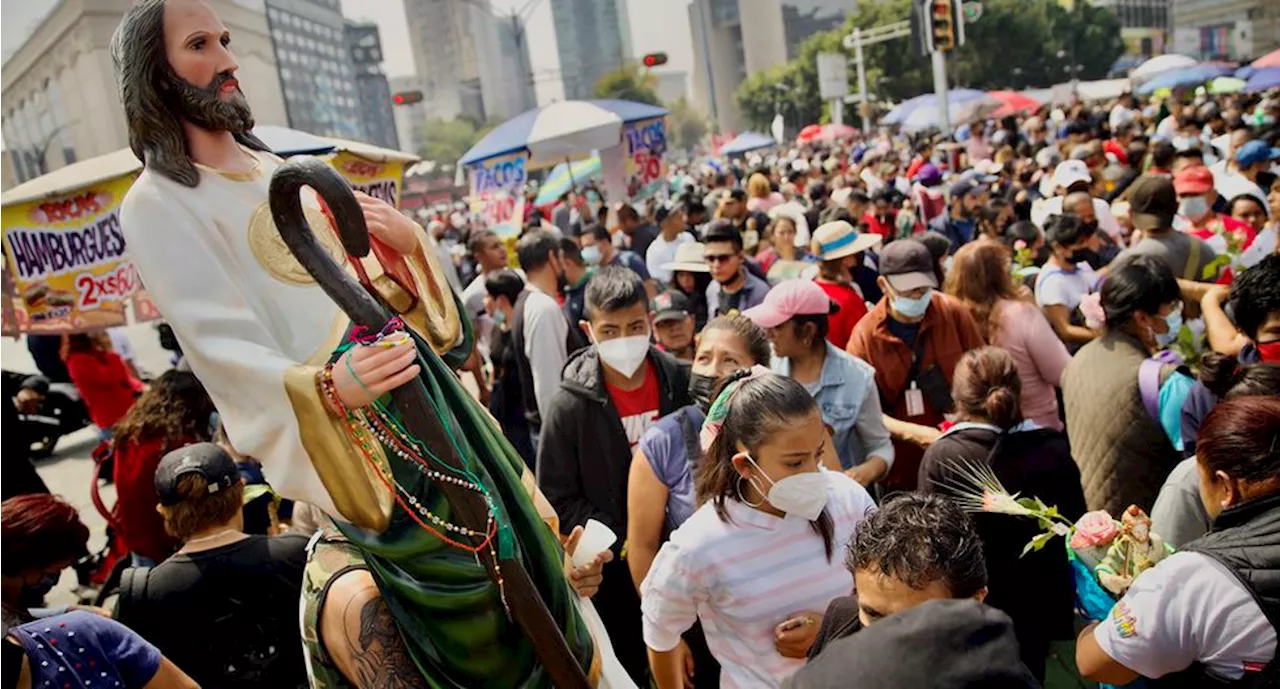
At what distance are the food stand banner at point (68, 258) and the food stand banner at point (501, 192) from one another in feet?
16.0

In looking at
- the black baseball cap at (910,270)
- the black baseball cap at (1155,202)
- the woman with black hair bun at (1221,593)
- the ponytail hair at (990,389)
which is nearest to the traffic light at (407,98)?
the black baseball cap at (1155,202)

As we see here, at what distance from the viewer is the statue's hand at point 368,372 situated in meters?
1.91

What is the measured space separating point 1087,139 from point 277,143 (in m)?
11.6

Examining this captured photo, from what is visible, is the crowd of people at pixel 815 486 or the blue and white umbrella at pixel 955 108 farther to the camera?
the blue and white umbrella at pixel 955 108

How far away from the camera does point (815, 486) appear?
254 centimetres

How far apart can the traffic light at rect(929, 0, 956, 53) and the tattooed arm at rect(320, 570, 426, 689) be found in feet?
62.3

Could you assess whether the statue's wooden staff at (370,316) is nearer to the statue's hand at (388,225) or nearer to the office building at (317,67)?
the statue's hand at (388,225)

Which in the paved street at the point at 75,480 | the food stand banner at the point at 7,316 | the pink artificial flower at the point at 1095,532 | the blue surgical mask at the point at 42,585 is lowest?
the paved street at the point at 75,480

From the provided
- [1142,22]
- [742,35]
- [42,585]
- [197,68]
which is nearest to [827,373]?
[197,68]

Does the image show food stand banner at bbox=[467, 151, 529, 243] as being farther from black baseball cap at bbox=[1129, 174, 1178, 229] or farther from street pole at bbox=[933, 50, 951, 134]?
street pole at bbox=[933, 50, 951, 134]

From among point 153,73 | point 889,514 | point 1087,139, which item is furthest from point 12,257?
point 1087,139

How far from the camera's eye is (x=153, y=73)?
6.97 feet

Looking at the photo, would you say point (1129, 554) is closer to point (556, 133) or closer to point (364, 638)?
point (364, 638)

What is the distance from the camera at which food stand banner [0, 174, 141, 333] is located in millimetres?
5246
